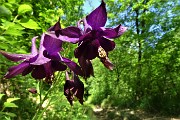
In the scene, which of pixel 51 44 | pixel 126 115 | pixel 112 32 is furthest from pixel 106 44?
pixel 126 115

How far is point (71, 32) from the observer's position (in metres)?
0.66

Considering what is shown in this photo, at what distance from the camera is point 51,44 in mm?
663

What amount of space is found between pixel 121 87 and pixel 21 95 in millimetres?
18521

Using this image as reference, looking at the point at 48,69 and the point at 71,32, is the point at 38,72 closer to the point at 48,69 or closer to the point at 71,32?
the point at 48,69

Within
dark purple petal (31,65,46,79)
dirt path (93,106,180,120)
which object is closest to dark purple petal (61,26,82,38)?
dark purple petal (31,65,46,79)

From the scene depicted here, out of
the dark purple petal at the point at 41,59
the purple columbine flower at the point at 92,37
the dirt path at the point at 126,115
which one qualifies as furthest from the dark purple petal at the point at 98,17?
the dirt path at the point at 126,115

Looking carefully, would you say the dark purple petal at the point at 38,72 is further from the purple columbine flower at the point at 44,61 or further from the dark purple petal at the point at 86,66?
the dark purple petal at the point at 86,66

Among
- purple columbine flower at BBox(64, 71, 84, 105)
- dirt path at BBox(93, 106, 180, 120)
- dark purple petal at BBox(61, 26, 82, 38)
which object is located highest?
dark purple petal at BBox(61, 26, 82, 38)

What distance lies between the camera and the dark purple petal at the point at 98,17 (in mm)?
641

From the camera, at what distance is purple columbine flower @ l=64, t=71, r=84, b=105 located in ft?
2.41

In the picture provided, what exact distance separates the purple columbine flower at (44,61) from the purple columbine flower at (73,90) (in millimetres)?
67

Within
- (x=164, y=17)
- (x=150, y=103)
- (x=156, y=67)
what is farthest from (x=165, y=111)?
(x=164, y=17)

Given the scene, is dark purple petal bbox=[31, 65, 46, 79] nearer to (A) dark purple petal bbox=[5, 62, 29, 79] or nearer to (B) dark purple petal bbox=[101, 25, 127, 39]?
(A) dark purple petal bbox=[5, 62, 29, 79]

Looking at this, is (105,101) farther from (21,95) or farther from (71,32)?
(71,32)
